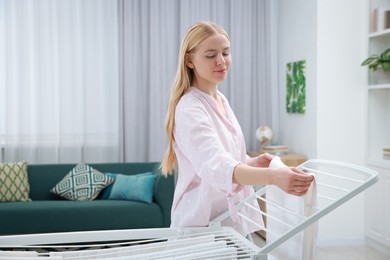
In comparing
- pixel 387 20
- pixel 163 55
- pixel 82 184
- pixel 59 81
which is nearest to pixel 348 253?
pixel 387 20

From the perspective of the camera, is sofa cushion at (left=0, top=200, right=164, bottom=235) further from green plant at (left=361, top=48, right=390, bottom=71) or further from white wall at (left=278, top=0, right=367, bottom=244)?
green plant at (left=361, top=48, right=390, bottom=71)

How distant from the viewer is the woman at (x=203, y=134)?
171 cm

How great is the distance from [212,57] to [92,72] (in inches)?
164

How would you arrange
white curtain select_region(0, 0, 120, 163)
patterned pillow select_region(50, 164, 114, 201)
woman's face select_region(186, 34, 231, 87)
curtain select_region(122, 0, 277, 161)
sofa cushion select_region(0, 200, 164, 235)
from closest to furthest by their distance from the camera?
woman's face select_region(186, 34, 231, 87)
sofa cushion select_region(0, 200, 164, 235)
patterned pillow select_region(50, 164, 114, 201)
white curtain select_region(0, 0, 120, 163)
curtain select_region(122, 0, 277, 161)

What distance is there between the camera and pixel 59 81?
5766 mm

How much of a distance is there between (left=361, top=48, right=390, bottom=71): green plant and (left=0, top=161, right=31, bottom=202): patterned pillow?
3.01m

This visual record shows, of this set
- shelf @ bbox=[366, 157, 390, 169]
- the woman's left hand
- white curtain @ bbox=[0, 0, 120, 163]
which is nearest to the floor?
shelf @ bbox=[366, 157, 390, 169]

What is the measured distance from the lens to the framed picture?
5359 mm

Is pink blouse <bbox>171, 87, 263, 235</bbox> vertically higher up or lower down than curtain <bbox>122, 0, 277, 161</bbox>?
lower down

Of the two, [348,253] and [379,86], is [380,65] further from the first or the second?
[348,253]

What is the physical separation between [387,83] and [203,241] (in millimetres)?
3583

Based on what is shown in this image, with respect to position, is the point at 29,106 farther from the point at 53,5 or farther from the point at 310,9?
the point at 310,9

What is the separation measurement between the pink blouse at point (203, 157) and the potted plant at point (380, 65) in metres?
3.12

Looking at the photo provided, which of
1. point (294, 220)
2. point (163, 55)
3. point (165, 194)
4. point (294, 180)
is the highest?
point (163, 55)
